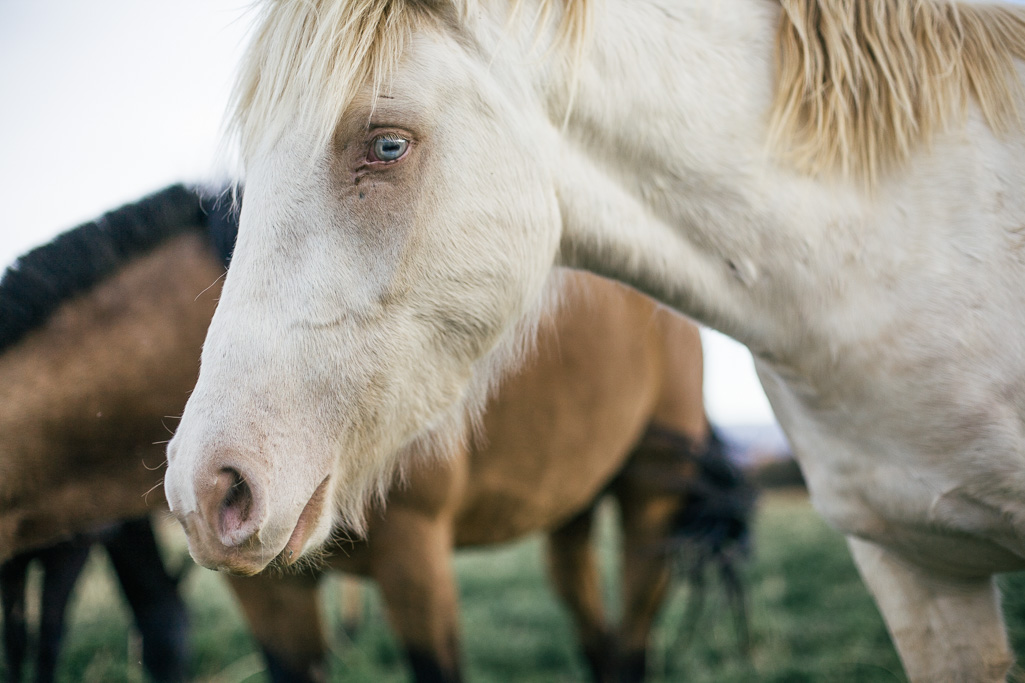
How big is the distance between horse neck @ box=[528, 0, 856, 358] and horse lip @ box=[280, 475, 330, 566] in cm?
71

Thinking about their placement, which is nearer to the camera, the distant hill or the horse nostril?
the horse nostril

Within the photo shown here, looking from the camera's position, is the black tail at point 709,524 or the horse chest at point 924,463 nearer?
the horse chest at point 924,463

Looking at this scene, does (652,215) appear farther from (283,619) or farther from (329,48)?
(283,619)

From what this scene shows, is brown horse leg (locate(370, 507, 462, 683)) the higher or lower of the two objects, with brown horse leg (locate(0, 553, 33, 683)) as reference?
lower

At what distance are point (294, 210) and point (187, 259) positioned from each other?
1246 millimetres

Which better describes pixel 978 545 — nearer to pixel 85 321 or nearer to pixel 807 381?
pixel 807 381

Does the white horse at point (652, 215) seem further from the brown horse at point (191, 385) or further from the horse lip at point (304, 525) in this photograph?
the brown horse at point (191, 385)

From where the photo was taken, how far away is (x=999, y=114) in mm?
1398

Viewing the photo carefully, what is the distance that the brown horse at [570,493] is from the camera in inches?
97.2

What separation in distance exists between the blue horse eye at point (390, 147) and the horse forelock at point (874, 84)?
2.39 ft

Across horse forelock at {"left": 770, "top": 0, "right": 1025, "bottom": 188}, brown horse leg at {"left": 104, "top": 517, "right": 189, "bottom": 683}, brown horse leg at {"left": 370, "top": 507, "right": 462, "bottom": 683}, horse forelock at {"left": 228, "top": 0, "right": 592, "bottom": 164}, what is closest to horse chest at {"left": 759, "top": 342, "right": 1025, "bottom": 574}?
horse forelock at {"left": 770, "top": 0, "right": 1025, "bottom": 188}

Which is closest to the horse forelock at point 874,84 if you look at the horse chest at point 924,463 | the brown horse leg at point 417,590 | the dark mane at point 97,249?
the horse chest at point 924,463

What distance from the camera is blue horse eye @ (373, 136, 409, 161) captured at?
4.15 ft

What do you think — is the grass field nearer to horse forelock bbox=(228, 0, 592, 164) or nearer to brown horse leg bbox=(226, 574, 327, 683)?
brown horse leg bbox=(226, 574, 327, 683)
